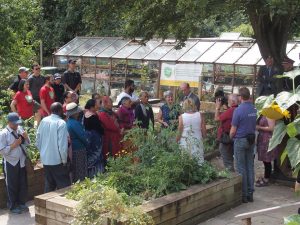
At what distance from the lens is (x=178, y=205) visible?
610cm

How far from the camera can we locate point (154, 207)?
575cm

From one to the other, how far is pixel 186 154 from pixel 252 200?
1415 millimetres

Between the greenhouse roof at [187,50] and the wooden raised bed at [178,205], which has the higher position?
the greenhouse roof at [187,50]

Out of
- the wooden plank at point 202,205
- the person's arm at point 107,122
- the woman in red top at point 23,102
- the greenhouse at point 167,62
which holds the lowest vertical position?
the wooden plank at point 202,205

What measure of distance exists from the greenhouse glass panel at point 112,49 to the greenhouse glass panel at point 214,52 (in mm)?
4134

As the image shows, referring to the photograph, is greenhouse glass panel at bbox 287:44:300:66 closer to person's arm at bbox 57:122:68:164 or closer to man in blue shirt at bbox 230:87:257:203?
man in blue shirt at bbox 230:87:257:203

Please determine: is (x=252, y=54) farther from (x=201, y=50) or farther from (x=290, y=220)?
(x=290, y=220)

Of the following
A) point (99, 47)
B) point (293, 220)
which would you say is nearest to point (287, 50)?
point (99, 47)

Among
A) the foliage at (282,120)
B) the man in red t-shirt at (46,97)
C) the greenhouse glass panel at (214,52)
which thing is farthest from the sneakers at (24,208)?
the greenhouse glass panel at (214,52)

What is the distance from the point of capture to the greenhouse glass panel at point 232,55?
17.0 metres

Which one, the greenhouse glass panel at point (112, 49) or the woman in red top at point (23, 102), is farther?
the greenhouse glass panel at point (112, 49)

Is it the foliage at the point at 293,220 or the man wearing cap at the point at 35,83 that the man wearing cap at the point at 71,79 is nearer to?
the man wearing cap at the point at 35,83

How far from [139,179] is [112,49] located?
14831mm

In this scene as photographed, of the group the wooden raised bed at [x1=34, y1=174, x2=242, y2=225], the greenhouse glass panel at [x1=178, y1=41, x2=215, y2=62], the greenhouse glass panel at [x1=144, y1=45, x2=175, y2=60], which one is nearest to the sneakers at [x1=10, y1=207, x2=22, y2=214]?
the wooden raised bed at [x1=34, y1=174, x2=242, y2=225]
